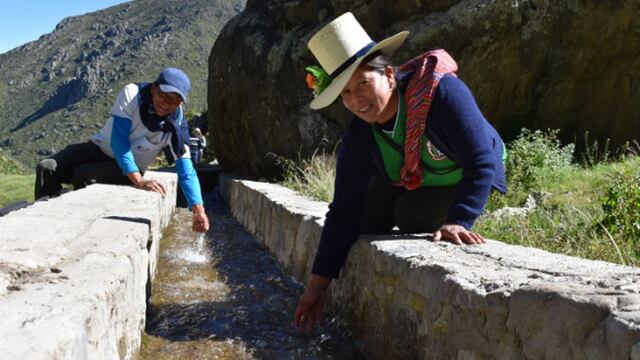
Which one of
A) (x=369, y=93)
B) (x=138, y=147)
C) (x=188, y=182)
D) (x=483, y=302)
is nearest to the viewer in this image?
(x=483, y=302)

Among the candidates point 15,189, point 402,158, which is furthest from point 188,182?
point 15,189

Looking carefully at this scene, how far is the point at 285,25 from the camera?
9227 mm

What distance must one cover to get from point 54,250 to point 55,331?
106 centimetres

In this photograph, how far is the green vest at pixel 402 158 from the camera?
112 inches

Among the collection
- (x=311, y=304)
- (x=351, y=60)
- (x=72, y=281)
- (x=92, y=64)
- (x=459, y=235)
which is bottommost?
(x=311, y=304)

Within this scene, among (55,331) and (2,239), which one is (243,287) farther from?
(55,331)

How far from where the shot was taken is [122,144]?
4734mm

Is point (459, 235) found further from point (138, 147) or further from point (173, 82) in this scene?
point (138, 147)

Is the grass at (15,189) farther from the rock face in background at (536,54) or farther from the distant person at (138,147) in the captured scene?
the rock face in background at (536,54)

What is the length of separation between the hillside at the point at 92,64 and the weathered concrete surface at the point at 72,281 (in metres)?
47.2

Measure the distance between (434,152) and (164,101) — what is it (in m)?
2.43

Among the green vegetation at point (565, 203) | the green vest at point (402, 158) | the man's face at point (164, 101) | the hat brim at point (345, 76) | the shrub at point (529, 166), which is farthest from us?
the shrub at point (529, 166)

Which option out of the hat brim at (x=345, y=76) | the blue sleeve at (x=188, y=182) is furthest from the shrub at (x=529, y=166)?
the hat brim at (x=345, y=76)

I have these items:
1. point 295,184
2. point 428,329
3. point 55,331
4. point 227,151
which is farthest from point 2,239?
point 227,151
